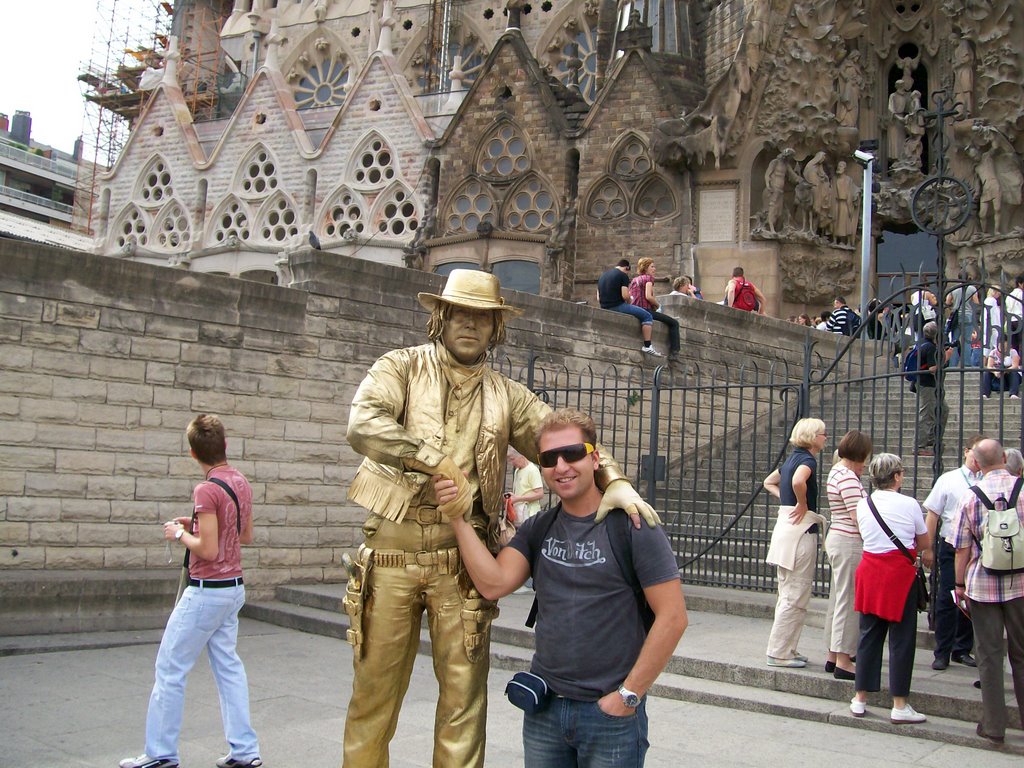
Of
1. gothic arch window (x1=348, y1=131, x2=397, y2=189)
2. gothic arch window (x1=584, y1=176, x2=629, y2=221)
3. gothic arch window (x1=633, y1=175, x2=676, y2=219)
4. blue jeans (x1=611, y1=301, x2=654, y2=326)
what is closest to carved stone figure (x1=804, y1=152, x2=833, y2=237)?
gothic arch window (x1=633, y1=175, x2=676, y2=219)

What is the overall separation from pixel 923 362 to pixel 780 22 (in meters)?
12.8

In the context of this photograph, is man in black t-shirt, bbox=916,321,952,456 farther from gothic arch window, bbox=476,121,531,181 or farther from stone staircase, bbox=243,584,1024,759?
gothic arch window, bbox=476,121,531,181

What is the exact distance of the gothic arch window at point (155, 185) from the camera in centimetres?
2989

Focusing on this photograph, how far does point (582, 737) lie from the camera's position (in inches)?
126

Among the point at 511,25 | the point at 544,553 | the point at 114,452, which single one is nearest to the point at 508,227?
the point at 511,25

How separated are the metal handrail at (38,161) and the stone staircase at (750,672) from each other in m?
62.6

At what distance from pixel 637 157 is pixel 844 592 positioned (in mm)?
17458

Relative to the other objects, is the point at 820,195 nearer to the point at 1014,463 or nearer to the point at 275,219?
the point at 275,219

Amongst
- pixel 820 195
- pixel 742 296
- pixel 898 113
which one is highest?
pixel 898 113

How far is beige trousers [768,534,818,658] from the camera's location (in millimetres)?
6793

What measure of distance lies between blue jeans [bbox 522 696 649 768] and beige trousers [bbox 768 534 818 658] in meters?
3.77

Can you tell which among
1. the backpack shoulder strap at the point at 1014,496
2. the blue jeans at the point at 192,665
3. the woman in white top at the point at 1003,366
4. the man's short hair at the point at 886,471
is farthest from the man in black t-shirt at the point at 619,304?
the blue jeans at the point at 192,665

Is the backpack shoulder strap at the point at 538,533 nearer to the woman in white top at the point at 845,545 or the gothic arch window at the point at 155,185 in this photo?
the woman in white top at the point at 845,545

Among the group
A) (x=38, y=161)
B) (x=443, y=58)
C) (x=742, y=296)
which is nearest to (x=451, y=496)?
(x=742, y=296)
